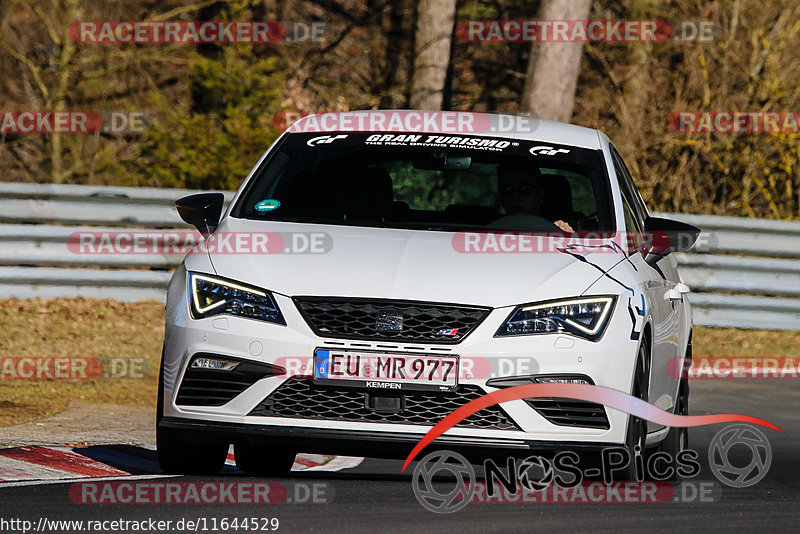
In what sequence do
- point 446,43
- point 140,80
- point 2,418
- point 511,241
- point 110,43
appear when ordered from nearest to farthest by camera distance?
point 511,241, point 2,418, point 446,43, point 110,43, point 140,80

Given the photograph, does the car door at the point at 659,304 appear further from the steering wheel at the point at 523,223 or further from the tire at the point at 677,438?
the steering wheel at the point at 523,223

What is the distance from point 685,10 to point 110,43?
28.3 feet

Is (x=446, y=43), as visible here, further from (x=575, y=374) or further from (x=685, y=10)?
(x=575, y=374)

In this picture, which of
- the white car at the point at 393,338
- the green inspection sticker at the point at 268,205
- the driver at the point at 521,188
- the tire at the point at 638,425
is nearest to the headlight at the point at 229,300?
the white car at the point at 393,338

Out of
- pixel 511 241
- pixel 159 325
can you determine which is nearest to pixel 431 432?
pixel 511 241

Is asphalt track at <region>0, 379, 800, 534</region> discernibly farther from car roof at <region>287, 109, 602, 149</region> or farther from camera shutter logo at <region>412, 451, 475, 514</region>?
car roof at <region>287, 109, 602, 149</region>

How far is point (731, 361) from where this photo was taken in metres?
14.3

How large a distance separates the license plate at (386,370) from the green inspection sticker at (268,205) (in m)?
1.32

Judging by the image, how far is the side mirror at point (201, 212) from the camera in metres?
7.00

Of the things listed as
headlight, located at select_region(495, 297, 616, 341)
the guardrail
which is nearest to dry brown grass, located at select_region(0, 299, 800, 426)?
the guardrail

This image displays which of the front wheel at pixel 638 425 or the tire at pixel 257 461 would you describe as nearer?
the front wheel at pixel 638 425

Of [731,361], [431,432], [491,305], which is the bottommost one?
[731,361]

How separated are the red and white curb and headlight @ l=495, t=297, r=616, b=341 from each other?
69.9 inches

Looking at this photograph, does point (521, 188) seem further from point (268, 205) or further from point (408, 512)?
point (408, 512)
